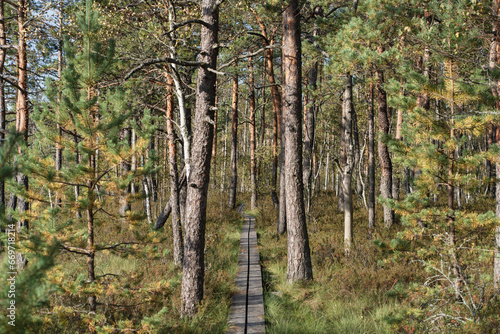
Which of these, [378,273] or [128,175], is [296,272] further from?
[128,175]

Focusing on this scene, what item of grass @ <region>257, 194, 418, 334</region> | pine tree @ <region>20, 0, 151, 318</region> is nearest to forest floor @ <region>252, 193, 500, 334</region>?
grass @ <region>257, 194, 418, 334</region>

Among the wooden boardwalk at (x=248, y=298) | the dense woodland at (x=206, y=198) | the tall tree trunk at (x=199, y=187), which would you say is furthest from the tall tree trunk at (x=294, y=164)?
the tall tree trunk at (x=199, y=187)

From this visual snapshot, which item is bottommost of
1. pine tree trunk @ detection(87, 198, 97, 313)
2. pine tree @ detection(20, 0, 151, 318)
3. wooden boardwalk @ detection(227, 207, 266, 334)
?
wooden boardwalk @ detection(227, 207, 266, 334)

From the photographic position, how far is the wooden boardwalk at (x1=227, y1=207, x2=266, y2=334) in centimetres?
547

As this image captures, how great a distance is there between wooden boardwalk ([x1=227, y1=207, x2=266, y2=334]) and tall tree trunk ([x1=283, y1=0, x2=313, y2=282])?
96 centimetres

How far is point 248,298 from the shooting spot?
666cm

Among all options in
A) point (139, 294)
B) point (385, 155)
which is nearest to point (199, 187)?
point (139, 294)

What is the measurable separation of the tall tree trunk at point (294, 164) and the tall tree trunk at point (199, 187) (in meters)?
2.30

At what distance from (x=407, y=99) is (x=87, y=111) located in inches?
216

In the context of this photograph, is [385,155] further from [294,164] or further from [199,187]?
[199,187]

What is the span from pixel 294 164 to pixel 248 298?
3.14 metres

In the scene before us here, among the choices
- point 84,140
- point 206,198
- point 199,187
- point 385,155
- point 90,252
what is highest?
point 385,155

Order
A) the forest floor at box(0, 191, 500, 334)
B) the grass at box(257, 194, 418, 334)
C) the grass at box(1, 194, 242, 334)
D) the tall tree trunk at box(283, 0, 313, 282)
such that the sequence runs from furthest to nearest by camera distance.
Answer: the tall tree trunk at box(283, 0, 313, 282) < the grass at box(257, 194, 418, 334) < the forest floor at box(0, 191, 500, 334) < the grass at box(1, 194, 242, 334)

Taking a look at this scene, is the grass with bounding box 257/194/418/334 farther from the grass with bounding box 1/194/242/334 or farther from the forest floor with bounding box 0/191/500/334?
the grass with bounding box 1/194/242/334
